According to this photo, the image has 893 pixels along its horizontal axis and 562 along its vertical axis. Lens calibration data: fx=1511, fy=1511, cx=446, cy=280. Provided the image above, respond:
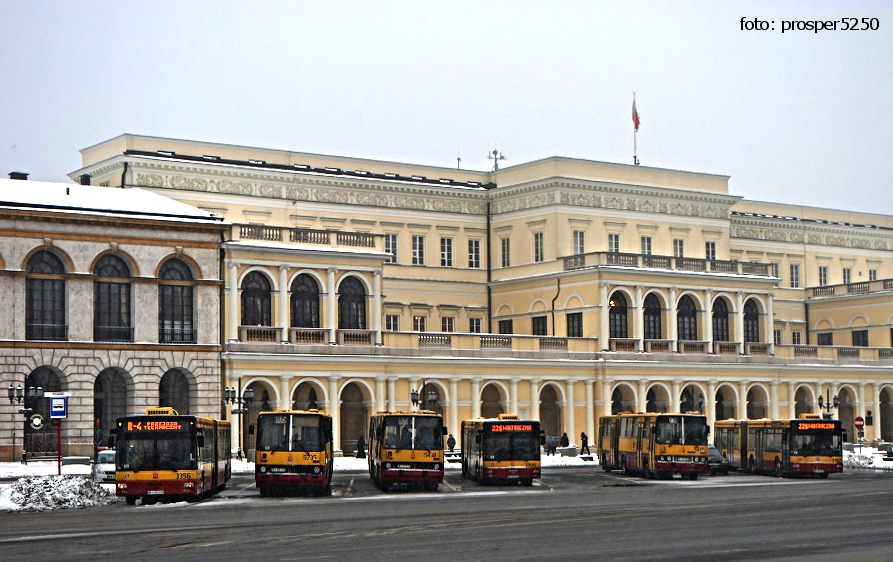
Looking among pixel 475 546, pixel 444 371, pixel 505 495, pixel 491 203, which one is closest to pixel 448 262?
pixel 491 203

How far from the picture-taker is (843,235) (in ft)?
385

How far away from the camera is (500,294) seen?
9812 cm

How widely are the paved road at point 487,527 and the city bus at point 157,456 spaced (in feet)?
2.72

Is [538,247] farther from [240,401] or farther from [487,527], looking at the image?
[487,527]

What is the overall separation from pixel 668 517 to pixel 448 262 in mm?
62358

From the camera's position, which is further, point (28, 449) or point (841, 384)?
point (841, 384)

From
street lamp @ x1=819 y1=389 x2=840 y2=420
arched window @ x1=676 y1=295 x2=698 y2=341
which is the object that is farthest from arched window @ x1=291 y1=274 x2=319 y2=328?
street lamp @ x1=819 y1=389 x2=840 y2=420

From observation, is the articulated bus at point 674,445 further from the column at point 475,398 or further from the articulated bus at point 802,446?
the column at point 475,398

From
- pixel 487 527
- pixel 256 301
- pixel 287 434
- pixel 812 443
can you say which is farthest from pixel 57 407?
pixel 812 443

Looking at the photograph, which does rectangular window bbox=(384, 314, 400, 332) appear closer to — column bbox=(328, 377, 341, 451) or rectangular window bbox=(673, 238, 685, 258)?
column bbox=(328, 377, 341, 451)

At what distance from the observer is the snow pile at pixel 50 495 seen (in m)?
43.6

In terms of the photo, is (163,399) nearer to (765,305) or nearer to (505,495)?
(505,495)

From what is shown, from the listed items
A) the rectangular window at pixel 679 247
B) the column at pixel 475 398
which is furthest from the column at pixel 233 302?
the rectangular window at pixel 679 247

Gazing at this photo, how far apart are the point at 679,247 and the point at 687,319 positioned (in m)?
8.68
